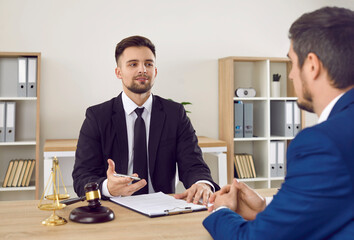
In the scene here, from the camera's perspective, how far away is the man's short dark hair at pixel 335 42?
1.01m

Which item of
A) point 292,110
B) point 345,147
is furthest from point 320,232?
point 292,110

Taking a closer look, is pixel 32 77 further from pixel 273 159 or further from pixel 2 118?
pixel 273 159

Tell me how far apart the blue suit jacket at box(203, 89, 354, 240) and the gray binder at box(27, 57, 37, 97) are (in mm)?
3157

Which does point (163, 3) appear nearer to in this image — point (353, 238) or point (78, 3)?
point (78, 3)

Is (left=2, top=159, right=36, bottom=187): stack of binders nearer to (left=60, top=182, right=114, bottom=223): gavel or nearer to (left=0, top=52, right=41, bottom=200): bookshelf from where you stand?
(left=0, top=52, right=41, bottom=200): bookshelf

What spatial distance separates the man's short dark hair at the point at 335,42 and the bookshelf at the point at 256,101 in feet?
10.3

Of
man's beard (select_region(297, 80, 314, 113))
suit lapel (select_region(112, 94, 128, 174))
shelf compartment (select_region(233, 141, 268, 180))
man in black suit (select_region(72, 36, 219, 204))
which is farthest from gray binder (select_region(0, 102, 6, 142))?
man's beard (select_region(297, 80, 314, 113))

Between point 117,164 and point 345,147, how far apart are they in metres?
1.52

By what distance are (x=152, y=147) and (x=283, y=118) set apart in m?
2.37

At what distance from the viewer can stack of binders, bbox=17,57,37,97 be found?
12.1ft

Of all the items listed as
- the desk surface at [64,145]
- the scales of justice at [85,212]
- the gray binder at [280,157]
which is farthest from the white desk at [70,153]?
the scales of justice at [85,212]

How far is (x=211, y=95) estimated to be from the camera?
4.46m

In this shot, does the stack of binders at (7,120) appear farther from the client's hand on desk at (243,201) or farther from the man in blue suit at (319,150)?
the man in blue suit at (319,150)

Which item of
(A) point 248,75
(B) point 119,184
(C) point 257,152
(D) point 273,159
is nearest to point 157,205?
(B) point 119,184
